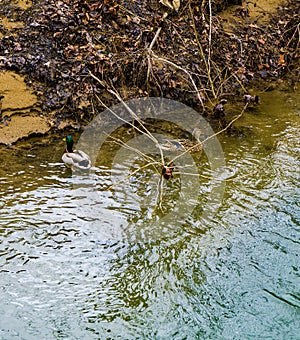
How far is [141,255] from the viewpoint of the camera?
13.9ft

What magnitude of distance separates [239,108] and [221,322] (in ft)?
13.7

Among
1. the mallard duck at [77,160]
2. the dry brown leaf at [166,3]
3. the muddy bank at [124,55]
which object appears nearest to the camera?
the mallard duck at [77,160]

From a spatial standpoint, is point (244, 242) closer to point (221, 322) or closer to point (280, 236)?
point (280, 236)

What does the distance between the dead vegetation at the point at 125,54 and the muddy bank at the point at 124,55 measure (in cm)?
1

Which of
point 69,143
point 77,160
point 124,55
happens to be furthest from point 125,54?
point 77,160

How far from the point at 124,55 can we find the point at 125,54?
0.08 ft

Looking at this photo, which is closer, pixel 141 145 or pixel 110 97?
pixel 141 145

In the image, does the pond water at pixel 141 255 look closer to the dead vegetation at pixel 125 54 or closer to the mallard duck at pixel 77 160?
the mallard duck at pixel 77 160

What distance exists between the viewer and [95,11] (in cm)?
743

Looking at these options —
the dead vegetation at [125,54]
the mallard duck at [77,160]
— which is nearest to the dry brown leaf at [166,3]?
the dead vegetation at [125,54]

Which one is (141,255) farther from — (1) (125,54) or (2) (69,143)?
(1) (125,54)

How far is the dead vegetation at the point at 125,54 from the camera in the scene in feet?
21.8

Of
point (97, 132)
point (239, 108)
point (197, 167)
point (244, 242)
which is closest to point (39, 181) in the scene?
point (97, 132)

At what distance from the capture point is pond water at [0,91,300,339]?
356 cm
